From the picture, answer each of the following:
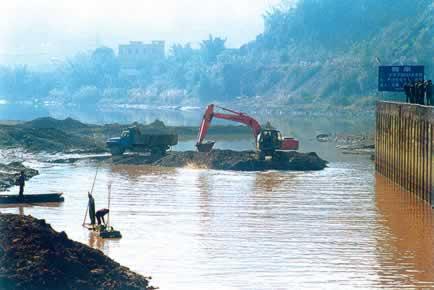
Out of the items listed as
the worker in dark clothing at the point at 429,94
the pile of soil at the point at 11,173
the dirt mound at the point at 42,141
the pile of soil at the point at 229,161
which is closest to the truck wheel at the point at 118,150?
the pile of soil at the point at 229,161

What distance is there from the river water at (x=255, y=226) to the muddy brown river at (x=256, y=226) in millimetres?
38

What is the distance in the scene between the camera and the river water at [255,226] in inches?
1369

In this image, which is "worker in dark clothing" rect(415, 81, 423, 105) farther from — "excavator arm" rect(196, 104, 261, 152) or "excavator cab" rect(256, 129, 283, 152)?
"excavator arm" rect(196, 104, 261, 152)

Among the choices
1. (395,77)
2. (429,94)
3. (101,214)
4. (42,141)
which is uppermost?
(395,77)

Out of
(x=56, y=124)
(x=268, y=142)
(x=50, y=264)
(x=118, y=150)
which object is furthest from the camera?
(x=56, y=124)

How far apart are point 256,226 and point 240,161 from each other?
2661 cm

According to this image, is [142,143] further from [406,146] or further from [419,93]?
[406,146]

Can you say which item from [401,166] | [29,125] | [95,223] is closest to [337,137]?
[29,125]

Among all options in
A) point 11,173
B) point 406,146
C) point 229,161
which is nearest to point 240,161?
point 229,161

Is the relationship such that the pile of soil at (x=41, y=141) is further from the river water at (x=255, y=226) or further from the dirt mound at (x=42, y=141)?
the river water at (x=255, y=226)

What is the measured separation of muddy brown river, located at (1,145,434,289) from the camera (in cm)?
3475

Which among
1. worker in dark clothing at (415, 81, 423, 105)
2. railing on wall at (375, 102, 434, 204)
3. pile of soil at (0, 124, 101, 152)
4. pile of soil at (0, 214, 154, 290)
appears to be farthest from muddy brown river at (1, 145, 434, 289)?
pile of soil at (0, 124, 101, 152)

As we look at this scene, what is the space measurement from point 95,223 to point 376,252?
1114 cm

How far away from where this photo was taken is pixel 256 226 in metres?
44.7
